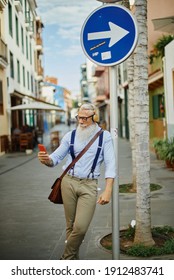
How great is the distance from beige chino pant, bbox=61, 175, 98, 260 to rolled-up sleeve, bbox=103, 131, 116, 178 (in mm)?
245

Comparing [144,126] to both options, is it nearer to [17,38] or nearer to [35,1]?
[35,1]

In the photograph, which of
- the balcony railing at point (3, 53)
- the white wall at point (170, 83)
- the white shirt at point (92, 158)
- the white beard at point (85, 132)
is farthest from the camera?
the balcony railing at point (3, 53)

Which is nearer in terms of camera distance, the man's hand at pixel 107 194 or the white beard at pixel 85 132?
the man's hand at pixel 107 194

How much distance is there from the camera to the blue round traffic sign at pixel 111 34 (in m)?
3.44

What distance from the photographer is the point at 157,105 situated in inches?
731

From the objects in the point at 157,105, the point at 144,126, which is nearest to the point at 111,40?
the point at 144,126

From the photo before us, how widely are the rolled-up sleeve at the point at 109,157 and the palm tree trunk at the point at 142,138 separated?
832 millimetres

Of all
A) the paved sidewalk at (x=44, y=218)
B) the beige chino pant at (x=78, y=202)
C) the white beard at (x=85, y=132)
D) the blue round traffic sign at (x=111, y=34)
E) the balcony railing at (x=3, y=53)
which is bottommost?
the paved sidewalk at (x=44, y=218)

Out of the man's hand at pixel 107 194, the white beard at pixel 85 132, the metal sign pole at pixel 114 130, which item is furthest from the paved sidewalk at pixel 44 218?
the white beard at pixel 85 132

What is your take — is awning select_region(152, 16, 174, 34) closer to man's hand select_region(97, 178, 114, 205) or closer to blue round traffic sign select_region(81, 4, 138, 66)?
blue round traffic sign select_region(81, 4, 138, 66)

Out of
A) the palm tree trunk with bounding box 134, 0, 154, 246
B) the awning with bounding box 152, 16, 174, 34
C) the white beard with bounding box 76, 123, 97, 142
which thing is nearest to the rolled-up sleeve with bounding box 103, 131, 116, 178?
the white beard with bounding box 76, 123, 97, 142

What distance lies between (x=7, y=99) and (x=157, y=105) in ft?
22.3

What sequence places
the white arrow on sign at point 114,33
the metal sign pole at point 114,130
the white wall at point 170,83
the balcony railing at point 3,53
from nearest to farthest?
the white arrow on sign at point 114,33 → the metal sign pole at point 114,130 → the white wall at point 170,83 → the balcony railing at point 3,53

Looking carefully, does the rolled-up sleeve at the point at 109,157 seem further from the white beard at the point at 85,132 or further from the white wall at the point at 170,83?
the white wall at the point at 170,83
